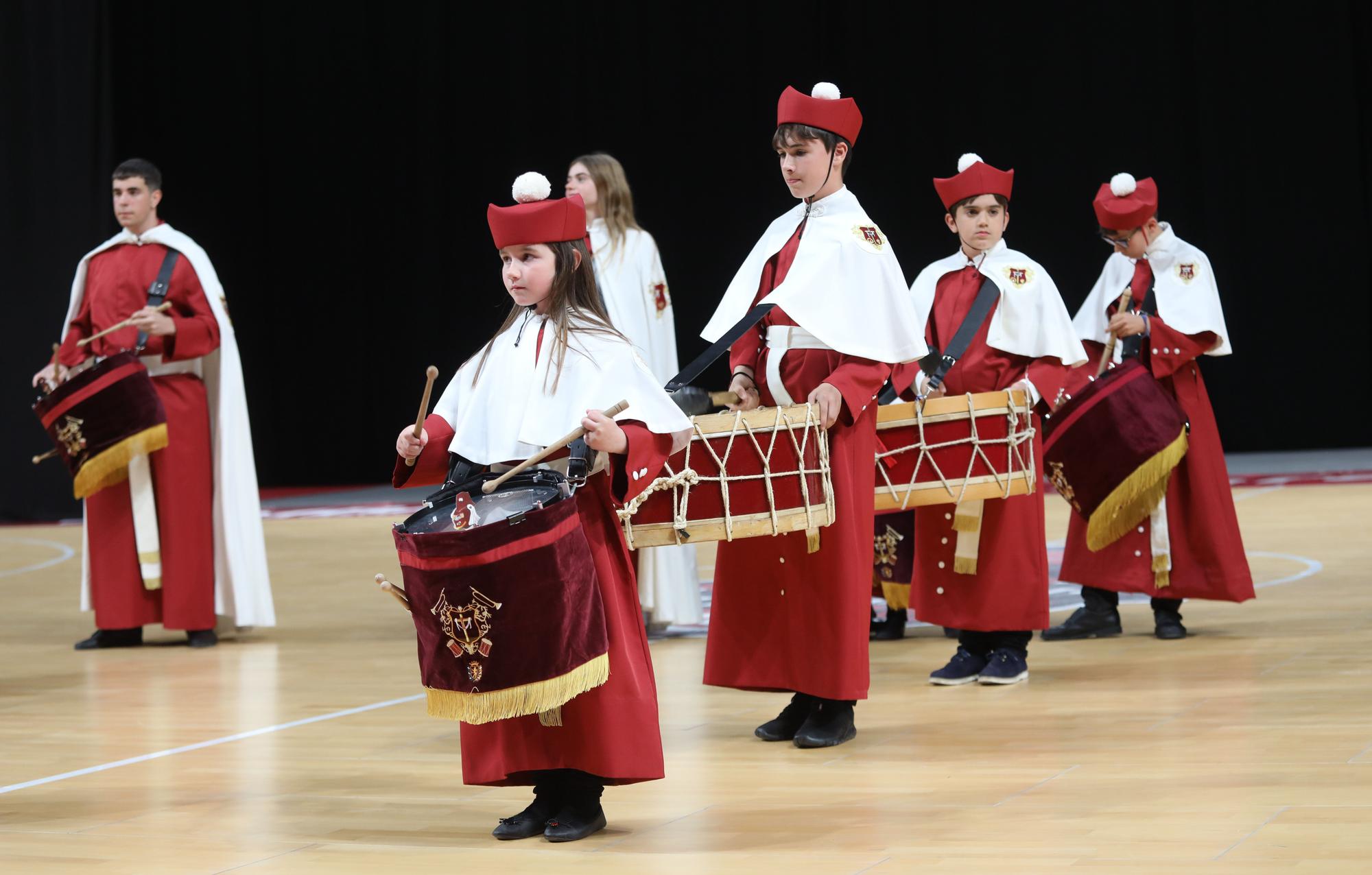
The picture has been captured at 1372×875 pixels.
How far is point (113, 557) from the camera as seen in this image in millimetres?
7008

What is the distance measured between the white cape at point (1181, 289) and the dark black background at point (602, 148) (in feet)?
21.0

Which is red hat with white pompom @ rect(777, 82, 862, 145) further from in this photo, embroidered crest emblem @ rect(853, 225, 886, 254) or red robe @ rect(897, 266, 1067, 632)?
red robe @ rect(897, 266, 1067, 632)

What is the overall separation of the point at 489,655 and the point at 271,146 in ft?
41.4

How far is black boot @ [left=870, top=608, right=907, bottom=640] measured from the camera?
21.6 ft

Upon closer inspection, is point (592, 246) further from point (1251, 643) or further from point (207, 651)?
point (1251, 643)

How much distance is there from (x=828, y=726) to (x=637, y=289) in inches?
109

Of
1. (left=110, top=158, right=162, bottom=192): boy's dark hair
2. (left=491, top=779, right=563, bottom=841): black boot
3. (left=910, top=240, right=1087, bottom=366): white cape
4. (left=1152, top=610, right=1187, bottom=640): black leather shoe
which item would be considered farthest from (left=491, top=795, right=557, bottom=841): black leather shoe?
(left=110, top=158, right=162, bottom=192): boy's dark hair

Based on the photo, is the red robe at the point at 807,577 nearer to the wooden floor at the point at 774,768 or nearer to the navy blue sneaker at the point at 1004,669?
the wooden floor at the point at 774,768

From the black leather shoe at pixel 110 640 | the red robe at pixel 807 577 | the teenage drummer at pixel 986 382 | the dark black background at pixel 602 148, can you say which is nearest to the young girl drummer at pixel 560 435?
the red robe at pixel 807 577

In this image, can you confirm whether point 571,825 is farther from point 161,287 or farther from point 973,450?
point 161,287

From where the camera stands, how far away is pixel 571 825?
352 cm

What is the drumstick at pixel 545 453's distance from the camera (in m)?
3.21

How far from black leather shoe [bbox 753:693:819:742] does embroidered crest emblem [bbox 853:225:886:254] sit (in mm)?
1139

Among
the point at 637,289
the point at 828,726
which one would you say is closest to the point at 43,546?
the point at 637,289
